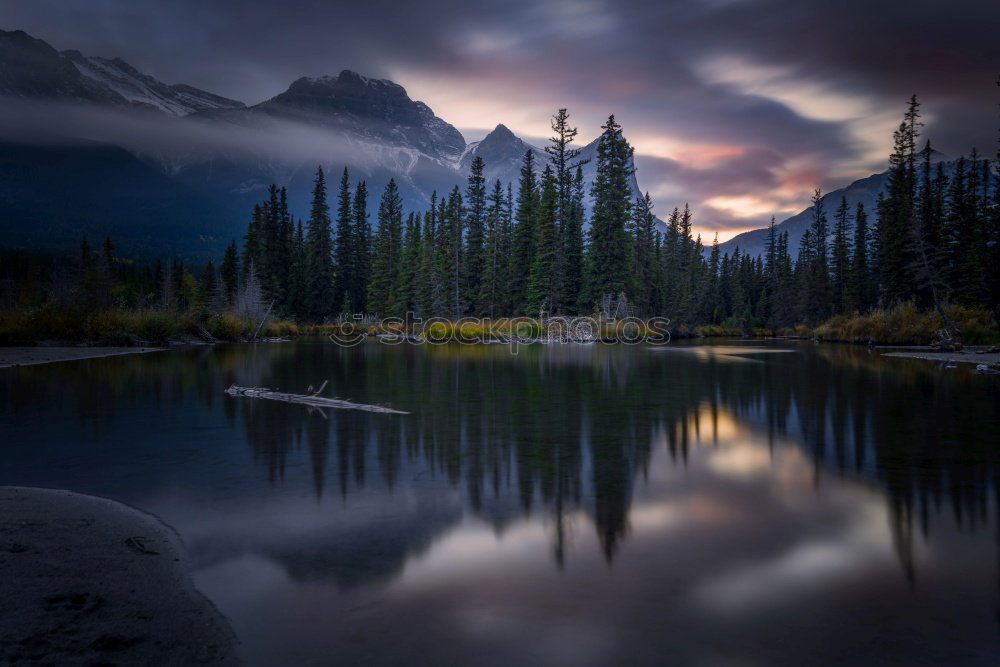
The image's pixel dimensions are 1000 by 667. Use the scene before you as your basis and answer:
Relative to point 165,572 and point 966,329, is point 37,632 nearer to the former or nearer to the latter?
point 165,572

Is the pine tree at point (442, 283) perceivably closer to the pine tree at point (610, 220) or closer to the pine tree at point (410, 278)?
the pine tree at point (410, 278)

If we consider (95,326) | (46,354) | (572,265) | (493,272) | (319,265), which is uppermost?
(319,265)

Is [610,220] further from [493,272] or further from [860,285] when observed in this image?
[860,285]

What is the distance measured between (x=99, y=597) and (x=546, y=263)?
5822 centimetres

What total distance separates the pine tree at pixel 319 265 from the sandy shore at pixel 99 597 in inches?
3084

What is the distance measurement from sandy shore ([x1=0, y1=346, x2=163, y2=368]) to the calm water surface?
1228 centimetres

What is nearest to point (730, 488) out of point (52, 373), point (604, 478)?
point (604, 478)

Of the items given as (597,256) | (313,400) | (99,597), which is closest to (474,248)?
(597,256)

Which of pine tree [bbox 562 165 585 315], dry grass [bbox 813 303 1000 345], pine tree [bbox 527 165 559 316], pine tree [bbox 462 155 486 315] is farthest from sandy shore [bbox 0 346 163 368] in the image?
dry grass [bbox 813 303 1000 345]

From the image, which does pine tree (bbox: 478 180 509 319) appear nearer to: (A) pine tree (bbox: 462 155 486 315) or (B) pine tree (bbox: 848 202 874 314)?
(A) pine tree (bbox: 462 155 486 315)

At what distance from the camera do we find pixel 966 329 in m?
40.0

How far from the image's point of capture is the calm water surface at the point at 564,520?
4.10m

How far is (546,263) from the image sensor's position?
61.3 metres

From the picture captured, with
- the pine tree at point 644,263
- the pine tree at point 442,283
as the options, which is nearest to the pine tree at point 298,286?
the pine tree at point 442,283
